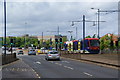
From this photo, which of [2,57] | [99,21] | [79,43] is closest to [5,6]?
[2,57]

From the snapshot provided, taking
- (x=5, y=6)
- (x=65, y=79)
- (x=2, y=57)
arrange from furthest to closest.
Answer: (x=5, y=6) < (x=2, y=57) < (x=65, y=79)

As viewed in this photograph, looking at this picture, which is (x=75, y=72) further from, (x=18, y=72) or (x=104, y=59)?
(x=104, y=59)

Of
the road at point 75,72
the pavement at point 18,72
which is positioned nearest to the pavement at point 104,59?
the road at point 75,72

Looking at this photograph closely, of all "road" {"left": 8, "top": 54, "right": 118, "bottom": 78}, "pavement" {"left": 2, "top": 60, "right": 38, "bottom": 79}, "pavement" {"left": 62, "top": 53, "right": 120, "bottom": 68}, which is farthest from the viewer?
"pavement" {"left": 62, "top": 53, "right": 120, "bottom": 68}

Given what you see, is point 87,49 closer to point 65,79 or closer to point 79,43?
point 79,43

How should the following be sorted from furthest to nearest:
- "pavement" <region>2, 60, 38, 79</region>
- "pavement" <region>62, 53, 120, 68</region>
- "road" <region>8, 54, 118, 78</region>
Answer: "pavement" <region>62, 53, 120, 68</region> → "road" <region>8, 54, 118, 78</region> → "pavement" <region>2, 60, 38, 79</region>

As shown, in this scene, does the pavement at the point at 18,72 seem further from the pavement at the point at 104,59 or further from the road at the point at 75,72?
the pavement at the point at 104,59

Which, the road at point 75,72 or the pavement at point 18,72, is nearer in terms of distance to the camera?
the pavement at point 18,72

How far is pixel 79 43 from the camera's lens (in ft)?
209

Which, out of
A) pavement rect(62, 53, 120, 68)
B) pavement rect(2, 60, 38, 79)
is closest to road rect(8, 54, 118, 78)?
pavement rect(2, 60, 38, 79)

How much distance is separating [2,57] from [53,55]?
36.6 feet

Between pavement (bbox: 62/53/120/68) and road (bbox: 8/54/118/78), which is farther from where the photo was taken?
pavement (bbox: 62/53/120/68)

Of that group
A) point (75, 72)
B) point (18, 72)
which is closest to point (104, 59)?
point (75, 72)

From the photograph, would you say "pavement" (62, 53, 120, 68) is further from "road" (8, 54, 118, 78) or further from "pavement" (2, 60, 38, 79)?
"pavement" (2, 60, 38, 79)
